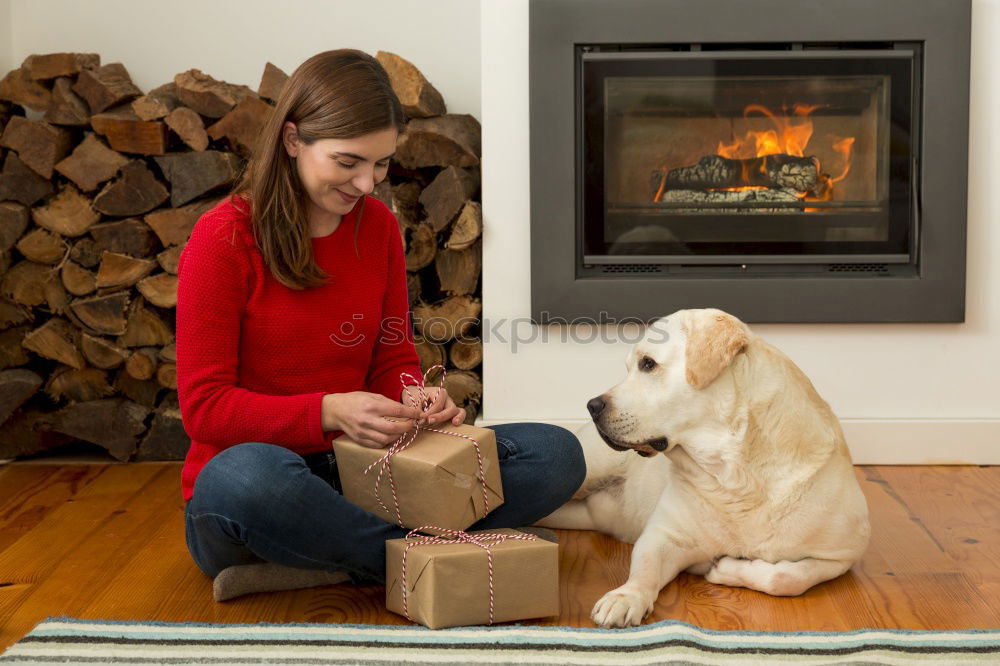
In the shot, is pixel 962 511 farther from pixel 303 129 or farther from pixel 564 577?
pixel 303 129

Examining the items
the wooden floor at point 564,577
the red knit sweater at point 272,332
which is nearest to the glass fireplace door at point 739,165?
the wooden floor at point 564,577

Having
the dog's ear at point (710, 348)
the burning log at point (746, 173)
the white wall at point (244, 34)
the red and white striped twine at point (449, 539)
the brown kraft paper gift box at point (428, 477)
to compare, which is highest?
the white wall at point (244, 34)

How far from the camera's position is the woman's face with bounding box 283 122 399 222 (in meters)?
1.78

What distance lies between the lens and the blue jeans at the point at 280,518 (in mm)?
A: 1684

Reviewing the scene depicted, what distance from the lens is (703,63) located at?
282 cm

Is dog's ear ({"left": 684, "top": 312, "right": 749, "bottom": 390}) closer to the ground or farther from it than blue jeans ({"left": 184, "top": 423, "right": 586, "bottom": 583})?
farther from it

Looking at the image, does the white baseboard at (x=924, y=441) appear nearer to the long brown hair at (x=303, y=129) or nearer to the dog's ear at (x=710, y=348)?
the dog's ear at (x=710, y=348)

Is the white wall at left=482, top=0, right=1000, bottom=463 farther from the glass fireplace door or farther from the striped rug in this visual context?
the striped rug

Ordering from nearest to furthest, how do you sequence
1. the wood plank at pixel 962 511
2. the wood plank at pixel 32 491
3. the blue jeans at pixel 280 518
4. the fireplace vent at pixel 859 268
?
the blue jeans at pixel 280 518 → the wood plank at pixel 962 511 → the wood plank at pixel 32 491 → the fireplace vent at pixel 859 268

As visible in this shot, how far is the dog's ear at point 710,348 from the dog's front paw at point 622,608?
0.38m

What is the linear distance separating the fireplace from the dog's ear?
107 centimetres

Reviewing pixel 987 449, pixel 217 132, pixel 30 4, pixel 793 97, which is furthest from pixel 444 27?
pixel 987 449

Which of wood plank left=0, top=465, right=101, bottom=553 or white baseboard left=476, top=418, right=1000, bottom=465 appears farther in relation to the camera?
white baseboard left=476, top=418, right=1000, bottom=465

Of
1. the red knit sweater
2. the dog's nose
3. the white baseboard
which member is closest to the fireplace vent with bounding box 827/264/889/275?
the white baseboard
